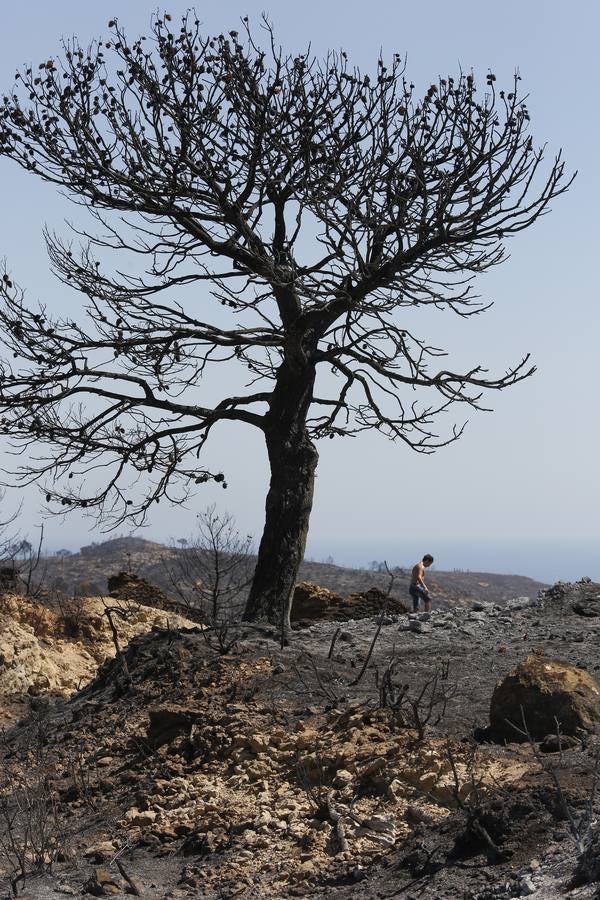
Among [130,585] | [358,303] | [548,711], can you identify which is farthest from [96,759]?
[130,585]

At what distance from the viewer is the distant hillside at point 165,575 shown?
50.3m

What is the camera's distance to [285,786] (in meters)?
9.49

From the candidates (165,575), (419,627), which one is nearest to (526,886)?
Result: (419,627)

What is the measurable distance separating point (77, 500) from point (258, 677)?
16.4ft

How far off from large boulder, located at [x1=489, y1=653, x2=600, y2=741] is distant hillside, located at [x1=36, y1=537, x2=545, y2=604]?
22.3 metres

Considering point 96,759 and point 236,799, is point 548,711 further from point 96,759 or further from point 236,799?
point 96,759

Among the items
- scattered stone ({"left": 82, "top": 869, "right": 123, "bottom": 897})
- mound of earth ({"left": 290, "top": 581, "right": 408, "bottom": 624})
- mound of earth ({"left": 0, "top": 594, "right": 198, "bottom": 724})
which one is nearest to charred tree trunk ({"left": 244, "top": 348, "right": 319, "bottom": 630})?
mound of earth ({"left": 0, "top": 594, "right": 198, "bottom": 724})

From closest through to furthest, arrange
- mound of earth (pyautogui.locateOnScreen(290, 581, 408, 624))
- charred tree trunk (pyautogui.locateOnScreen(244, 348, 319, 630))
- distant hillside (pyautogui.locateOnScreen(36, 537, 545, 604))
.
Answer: charred tree trunk (pyautogui.locateOnScreen(244, 348, 319, 630)), mound of earth (pyautogui.locateOnScreen(290, 581, 408, 624)), distant hillside (pyautogui.locateOnScreen(36, 537, 545, 604))

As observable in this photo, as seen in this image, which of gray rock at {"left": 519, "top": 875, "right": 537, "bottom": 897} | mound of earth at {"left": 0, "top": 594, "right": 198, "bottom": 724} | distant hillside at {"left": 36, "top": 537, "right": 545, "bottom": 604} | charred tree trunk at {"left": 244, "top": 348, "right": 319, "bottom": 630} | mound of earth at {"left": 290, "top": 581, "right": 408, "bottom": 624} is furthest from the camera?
distant hillside at {"left": 36, "top": 537, "right": 545, "bottom": 604}

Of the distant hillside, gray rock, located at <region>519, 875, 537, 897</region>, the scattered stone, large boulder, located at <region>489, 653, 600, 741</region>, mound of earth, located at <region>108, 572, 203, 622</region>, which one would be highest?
the distant hillside

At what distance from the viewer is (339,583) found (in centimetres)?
5622

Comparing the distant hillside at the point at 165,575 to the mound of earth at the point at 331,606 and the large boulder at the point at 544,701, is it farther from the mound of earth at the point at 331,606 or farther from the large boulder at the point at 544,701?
the large boulder at the point at 544,701

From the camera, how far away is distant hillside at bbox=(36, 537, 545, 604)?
50.3 metres

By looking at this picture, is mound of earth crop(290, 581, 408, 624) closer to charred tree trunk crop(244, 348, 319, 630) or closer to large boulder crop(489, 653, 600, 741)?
charred tree trunk crop(244, 348, 319, 630)
